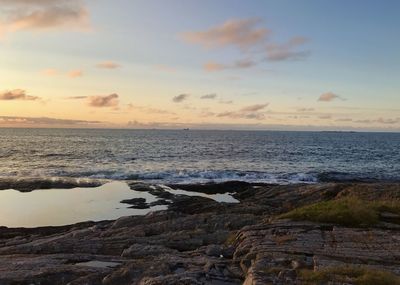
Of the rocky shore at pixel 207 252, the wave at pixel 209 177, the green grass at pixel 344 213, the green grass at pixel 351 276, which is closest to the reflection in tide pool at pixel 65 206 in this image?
the rocky shore at pixel 207 252

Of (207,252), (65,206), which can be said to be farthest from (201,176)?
(207,252)

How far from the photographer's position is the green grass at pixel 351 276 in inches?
452

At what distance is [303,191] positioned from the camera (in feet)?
117

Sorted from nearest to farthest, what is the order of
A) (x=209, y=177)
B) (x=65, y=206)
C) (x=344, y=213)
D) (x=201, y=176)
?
(x=344, y=213)
(x=65, y=206)
(x=209, y=177)
(x=201, y=176)

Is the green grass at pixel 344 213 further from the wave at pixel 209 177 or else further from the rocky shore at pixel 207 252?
the wave at pixel 209 177

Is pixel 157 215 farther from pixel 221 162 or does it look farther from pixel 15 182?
pixel 221 162

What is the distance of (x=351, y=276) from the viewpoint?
478 inches

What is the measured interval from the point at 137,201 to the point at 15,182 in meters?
18.4

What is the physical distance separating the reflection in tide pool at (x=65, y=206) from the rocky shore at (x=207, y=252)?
14.9 ft

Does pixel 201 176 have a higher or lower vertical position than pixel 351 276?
lower

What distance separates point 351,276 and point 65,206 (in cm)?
2840

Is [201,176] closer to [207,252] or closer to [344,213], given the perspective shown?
[344,213]

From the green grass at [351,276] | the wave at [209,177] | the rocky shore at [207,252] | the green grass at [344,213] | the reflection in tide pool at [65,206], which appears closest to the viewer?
the green grass at [351,276]

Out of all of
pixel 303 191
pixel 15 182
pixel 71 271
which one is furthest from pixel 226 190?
pixel 71 271
